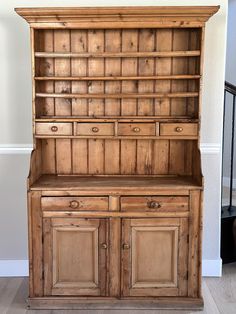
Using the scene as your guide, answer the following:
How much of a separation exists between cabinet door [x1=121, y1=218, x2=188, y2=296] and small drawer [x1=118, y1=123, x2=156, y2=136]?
61cm

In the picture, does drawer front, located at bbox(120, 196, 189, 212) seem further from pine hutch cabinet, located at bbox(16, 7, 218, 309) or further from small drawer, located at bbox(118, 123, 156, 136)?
small drawer, located at bbox(118, 123, 156, 136)

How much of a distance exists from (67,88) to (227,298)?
1938 mm

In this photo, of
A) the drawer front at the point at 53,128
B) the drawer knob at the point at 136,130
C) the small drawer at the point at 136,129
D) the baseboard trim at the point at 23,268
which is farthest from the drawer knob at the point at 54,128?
the baseboard trim at the point at 23,268

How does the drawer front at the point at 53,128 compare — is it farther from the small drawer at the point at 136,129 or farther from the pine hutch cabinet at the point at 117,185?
the small drawer at the point at 136,129

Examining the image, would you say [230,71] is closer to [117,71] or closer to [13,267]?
[117,71]

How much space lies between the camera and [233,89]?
339 centimetres

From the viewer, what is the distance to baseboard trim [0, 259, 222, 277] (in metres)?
3.26

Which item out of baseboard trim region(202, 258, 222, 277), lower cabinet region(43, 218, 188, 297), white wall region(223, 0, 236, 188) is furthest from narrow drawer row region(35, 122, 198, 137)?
white wall region(223, 0, 236, 188)

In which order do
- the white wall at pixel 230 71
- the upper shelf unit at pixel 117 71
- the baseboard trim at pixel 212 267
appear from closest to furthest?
1. the upper shelf unit at pixel 117 71
2. the baseboard trim at pixel 212 267
3. the white wall at pixel 230 71

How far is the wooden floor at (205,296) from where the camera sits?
273cm

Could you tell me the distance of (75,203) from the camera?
2693 millimetres

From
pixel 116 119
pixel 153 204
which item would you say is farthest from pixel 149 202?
pixel 116 119

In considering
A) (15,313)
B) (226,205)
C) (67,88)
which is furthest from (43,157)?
(226,205)

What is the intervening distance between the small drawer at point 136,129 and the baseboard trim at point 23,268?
3.99ft
